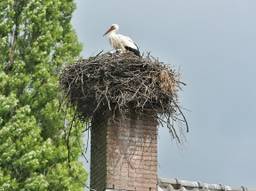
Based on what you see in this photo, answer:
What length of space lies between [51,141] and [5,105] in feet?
4.35

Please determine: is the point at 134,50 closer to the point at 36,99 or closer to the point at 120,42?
the point at 120,42

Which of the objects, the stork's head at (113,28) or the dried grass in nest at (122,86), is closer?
the dried grass in nest at (122,86)

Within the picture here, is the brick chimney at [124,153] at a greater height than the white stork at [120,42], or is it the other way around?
the white stork at [120,42]

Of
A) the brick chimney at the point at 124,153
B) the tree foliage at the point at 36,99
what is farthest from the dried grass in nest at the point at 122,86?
the tree foliage at the point at 36,99

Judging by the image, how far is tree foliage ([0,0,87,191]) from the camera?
24.8 m

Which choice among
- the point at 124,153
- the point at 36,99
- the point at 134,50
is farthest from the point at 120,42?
the point at 36,99

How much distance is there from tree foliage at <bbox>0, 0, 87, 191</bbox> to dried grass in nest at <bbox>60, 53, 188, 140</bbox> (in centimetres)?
774

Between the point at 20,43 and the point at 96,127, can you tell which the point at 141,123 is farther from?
the point at 20,43

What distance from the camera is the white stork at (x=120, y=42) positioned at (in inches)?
677

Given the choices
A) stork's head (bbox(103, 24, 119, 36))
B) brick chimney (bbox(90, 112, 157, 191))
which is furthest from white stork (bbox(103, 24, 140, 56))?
brick chimney (bbox(90, 112, 157, 191))

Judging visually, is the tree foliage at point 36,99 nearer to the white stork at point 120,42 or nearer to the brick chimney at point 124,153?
the white stork at point 120,42

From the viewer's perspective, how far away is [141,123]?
15391mm

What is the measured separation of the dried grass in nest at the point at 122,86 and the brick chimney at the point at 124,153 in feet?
0.50

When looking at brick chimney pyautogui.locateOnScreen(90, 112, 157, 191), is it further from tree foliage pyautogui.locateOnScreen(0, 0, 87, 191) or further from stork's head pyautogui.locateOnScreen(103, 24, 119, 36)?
tree foliage pyautogui.locateOnScreen(0, 0, 87, 191)
